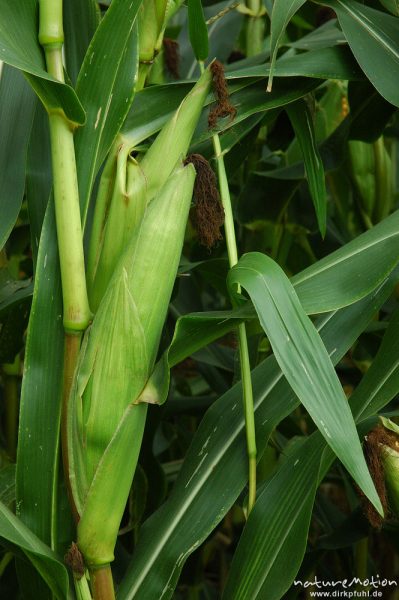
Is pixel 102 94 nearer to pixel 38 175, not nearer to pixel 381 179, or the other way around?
pixel 38 175

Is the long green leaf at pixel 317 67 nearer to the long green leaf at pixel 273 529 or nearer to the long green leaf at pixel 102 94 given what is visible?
the long green leaf at pixel 102 94

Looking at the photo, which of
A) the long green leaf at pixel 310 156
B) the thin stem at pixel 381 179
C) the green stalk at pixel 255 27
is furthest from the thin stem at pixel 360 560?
the green stalk at pixel 255 27

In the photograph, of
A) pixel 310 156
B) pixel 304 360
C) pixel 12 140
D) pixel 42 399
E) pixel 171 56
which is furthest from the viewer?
pixel 171 56

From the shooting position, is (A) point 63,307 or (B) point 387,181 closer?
(A) point 63,307

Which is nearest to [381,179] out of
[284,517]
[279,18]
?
[279,18]

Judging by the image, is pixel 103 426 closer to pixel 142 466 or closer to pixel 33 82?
pixel 33 82

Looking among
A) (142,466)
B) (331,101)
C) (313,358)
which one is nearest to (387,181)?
(331,101)

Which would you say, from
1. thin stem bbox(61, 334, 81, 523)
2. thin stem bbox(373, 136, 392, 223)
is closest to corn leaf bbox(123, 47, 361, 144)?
thin stem bbox(61, 334, 81, 523)
